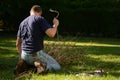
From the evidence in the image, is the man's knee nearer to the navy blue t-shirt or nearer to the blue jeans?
the blue jeans

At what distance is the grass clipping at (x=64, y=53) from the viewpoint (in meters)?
12.9

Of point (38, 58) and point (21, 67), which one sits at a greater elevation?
point (38, 58)

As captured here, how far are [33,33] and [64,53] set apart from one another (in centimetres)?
245

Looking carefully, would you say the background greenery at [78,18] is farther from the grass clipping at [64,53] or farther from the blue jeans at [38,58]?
the blue jeans at [38,58]

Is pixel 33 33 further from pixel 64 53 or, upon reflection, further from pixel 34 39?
pixel 64 53

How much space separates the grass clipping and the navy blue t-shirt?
195 centimetres

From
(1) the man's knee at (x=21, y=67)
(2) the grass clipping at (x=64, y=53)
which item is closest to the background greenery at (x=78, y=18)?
(2) the grass clipping at (x=64, y=53)

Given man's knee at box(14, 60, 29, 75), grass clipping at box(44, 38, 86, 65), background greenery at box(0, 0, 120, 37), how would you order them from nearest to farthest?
man's knee at box(14, 60, 29, 75), grass clipping at box(44, 38, 86, 65), background greenery at box(0, 0, 120, 37)

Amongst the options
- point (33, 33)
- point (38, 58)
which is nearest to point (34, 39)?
point (33, 33)

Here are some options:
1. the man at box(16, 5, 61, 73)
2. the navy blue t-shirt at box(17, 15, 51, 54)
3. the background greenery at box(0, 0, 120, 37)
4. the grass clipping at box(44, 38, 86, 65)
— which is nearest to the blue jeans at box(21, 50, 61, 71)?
the man at box(16, 5, 61, 73)

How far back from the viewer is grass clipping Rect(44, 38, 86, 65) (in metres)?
12.9

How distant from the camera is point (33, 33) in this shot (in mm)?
10930

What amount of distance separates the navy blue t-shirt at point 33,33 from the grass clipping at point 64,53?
6.39 feet

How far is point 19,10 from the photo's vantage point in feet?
109
